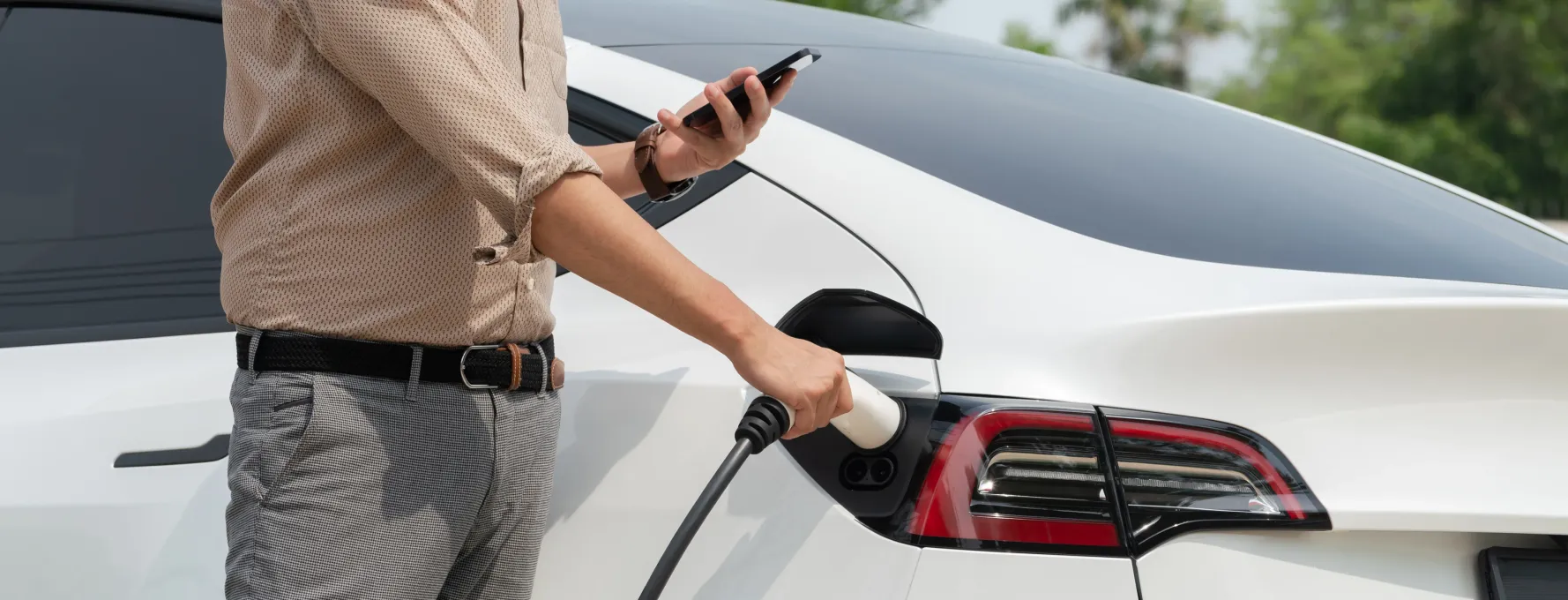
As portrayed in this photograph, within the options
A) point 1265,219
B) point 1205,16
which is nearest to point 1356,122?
point 1205,16

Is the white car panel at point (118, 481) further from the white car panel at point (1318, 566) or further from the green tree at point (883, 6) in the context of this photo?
the green tree at point (883, 6)

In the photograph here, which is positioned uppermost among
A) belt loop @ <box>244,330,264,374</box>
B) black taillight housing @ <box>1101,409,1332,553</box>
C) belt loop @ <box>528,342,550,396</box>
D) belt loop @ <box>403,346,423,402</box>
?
black taillight housing @ <box>1101,409,1332,553</box>

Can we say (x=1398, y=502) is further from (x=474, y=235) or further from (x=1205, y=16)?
(x=1205, y=16)

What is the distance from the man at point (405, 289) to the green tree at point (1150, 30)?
4568 centimetres

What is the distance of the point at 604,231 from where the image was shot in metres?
1.16

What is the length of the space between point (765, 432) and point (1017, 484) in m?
0.25

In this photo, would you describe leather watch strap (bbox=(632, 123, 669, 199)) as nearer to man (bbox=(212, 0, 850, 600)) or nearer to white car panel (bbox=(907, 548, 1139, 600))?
man (bbox=(212, 0, 850, 600))

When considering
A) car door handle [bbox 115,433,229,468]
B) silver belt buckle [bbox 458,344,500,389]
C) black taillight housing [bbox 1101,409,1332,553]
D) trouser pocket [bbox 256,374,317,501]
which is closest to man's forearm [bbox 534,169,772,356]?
silver belt buckle [bbox 458,344,500,389]

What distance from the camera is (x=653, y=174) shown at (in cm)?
156

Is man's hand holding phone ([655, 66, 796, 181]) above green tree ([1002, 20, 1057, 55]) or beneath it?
beneath

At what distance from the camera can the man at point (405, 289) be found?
114 cm

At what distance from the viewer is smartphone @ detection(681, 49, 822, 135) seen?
55.2 inches

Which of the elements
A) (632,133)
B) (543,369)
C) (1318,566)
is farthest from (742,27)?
(1318,566)

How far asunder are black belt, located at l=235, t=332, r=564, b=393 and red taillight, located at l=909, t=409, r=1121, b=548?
0.42 m
